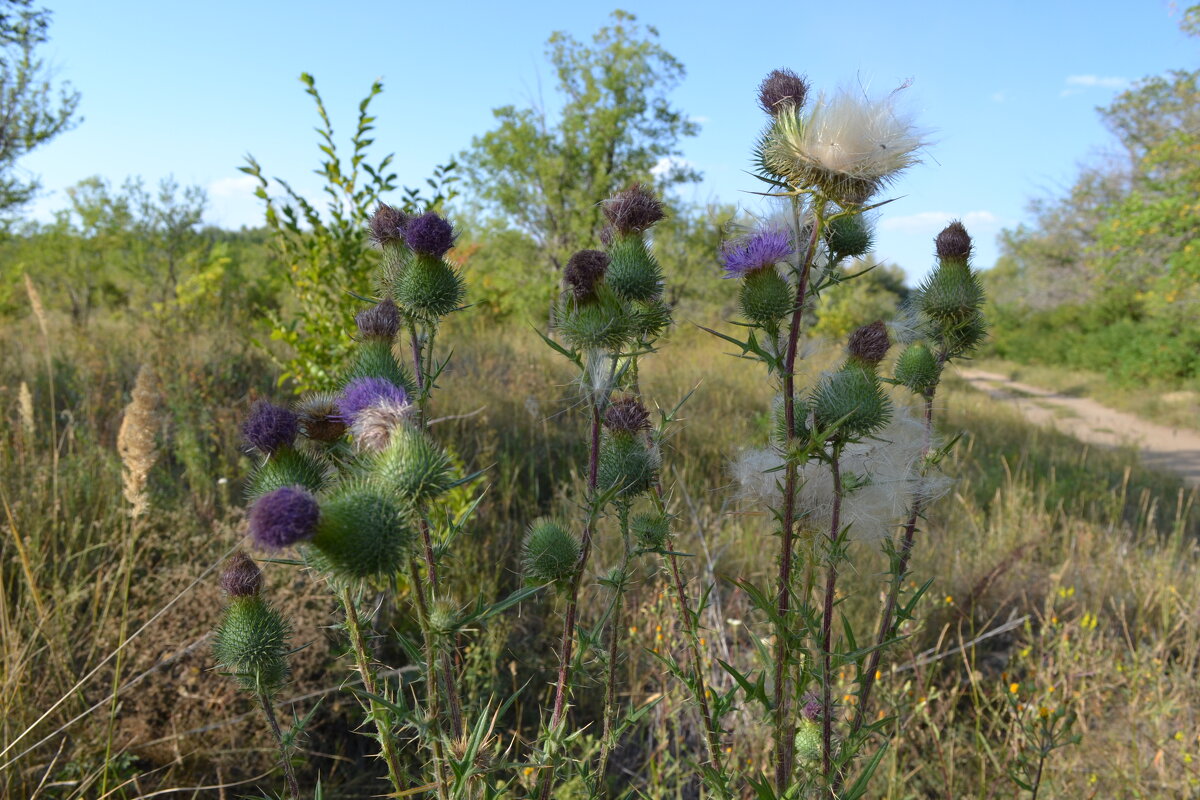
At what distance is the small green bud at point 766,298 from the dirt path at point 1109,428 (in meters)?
13.0

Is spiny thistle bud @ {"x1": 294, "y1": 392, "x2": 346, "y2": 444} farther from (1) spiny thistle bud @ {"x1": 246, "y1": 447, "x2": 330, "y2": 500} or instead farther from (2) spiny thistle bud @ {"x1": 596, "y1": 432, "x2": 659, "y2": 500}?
(2) spiny thistle bud @ {"x1": 596, "y1": 432, "x2": 659, "y2": 500}

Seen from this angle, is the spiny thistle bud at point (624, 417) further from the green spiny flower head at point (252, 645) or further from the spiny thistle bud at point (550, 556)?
the green spiny flower head at point (252, 645)

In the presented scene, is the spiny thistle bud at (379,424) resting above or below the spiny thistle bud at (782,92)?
below

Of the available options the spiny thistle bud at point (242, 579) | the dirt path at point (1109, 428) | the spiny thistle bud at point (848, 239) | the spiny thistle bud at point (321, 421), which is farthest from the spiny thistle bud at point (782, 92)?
the dirt path at point (1109, 428)

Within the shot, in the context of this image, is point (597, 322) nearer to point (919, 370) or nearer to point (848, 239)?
point (848, 239)

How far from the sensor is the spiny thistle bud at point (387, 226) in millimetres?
1993

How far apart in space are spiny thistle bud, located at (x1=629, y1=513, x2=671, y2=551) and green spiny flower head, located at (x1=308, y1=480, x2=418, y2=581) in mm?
695

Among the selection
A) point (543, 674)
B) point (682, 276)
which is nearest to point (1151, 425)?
point (682, 276)

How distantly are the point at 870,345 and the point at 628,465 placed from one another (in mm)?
684

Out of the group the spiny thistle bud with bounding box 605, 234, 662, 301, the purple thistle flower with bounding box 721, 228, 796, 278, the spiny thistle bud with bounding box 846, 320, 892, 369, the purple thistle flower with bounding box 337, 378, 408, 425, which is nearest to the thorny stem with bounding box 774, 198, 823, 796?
the purple thistle flower with bounding box 721, 228, 796, 278

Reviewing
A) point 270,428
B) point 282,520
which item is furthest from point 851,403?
point 270,428

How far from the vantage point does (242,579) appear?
5.15 feet

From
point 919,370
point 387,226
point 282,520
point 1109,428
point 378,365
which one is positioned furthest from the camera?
point 1109,428

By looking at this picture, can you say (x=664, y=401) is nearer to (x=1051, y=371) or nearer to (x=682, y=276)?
(x=682, y=276)
